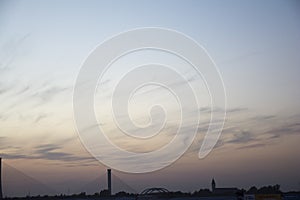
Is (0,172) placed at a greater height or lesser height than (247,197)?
greater

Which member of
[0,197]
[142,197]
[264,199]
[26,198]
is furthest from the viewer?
[26,198]

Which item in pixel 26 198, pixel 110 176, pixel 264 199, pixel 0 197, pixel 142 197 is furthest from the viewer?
pixel 26 198

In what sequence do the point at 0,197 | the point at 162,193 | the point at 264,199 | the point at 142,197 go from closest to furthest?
the point at 264,199, the point at 142,197, the point at 162,193, the point at 0,197

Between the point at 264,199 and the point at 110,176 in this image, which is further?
the point at 110,176

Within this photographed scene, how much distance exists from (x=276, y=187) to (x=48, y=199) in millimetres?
69108

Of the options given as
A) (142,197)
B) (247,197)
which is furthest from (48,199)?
(247,197)

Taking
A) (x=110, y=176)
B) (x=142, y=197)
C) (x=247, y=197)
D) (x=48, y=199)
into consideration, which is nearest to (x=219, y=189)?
(x=110, y=176)

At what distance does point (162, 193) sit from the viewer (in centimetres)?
10462

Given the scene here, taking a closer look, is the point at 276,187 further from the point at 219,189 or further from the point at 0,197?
the point at 0,197

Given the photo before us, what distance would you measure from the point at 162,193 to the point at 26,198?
6751 cm

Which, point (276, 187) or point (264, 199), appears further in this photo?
point (276, 187)

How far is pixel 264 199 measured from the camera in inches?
2329

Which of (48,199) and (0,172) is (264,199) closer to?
(0,172)

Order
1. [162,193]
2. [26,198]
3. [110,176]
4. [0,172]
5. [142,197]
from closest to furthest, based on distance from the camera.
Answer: [142,197] < [162,193] < [0,172] < [110,176] < [26,198]
